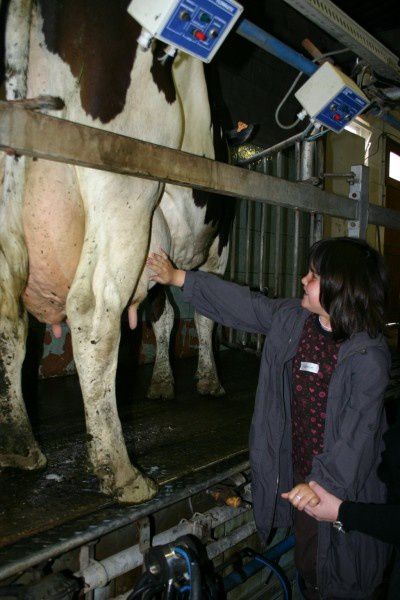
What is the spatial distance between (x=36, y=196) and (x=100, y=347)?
61cm

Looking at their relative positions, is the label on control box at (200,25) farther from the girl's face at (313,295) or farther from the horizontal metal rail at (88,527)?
the horizontal metal rail at (88,527)

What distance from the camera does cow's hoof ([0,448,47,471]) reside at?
170 cm

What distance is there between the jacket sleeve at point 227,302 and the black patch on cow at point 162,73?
2.29ft

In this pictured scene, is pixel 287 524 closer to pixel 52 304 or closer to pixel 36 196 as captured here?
pixel 52 304

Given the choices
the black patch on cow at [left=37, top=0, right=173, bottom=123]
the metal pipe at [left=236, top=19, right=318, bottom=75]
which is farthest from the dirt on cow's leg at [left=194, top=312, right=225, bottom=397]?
the black patch on cow at [left=37, top=0, right=173, bottom=123]

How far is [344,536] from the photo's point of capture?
5.12ft

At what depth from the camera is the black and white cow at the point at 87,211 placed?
61.5 inches

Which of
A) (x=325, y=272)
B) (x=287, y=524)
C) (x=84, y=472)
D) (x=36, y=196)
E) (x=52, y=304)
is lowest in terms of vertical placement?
(x=287, y=524)

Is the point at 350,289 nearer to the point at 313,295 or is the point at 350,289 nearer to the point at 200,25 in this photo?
the point at 313,295

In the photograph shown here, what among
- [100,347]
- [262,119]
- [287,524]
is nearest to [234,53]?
[262,119]

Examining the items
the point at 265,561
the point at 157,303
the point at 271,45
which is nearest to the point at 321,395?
the point at 265,561

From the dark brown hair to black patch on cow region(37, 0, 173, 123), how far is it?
91cm

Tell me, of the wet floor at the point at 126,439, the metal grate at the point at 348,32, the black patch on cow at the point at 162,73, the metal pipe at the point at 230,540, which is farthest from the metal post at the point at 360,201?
the metal pipe at the point at 230,540

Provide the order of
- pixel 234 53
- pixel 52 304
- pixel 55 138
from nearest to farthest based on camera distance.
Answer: pixel 55 138 < pixel 52 304 < pixel 234 53
